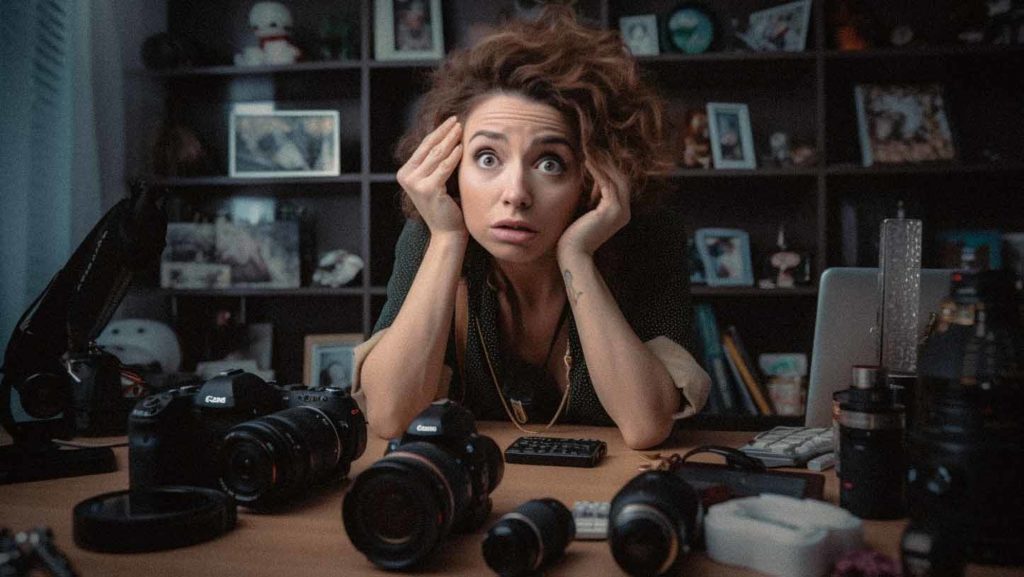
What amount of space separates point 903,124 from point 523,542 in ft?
7.67

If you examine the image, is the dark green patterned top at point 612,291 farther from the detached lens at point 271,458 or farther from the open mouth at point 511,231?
the detached lens at point 271,458

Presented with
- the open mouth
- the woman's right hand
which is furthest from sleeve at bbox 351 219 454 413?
the open mouth

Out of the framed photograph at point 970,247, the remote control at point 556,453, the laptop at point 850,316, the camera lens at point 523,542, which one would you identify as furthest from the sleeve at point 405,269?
the framed photograph at point 970,247

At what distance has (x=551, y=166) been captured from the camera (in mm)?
1286

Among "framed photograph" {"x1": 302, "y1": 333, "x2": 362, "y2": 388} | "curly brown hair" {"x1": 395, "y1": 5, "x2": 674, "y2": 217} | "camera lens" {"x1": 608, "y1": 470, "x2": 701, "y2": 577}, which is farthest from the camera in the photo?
"framed photograph" {"x1": 302, "y1": 333, "x2": 362, "y2": 388}

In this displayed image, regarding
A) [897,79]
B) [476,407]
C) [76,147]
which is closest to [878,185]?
[897,79]

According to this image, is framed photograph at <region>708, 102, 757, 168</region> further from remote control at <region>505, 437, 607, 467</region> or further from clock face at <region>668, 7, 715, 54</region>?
remote control at <region>505, 437, 607, 467</region>

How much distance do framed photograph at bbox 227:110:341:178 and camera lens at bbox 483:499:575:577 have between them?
87.5 inches

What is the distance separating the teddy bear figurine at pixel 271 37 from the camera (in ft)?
8.66

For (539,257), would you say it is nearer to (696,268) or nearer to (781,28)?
(696,268)

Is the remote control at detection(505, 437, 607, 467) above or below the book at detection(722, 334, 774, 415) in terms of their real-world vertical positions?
above

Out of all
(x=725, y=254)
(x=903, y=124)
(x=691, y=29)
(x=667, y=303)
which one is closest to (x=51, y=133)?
(x=667, y=303)

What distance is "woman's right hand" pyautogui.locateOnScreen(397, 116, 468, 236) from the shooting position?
4.43 ft

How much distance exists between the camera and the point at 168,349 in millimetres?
2332
